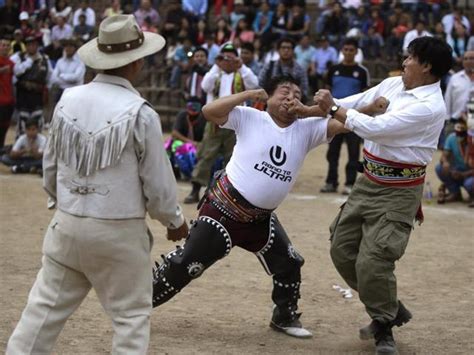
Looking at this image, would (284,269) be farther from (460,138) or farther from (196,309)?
(460,138)

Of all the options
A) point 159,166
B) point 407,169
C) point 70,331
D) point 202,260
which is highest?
point 159,166

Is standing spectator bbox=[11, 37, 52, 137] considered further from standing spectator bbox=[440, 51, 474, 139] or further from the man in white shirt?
the man in white shirt

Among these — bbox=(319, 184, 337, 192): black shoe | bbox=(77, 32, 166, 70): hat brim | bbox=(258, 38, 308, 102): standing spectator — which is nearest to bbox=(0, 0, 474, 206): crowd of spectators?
bbox=(258, 38, 308, 102): standing spectator

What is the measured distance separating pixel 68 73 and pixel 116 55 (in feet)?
40.3

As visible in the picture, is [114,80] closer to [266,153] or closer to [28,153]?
[266,153]

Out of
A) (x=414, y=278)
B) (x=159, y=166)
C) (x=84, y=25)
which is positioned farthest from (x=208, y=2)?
(x=159, y=166)

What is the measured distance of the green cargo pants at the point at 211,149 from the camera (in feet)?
39.0

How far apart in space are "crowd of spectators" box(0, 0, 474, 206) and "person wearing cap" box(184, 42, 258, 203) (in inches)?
162

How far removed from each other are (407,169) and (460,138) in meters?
6.42

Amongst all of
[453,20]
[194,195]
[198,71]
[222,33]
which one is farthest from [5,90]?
[453,20]

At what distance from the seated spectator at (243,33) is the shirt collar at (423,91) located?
542 inches

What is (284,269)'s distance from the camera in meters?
6.56

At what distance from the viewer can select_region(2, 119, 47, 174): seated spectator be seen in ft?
46.3

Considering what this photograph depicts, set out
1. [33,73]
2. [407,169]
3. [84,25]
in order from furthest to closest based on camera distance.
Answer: [84,25]
[33,73]
[407,169]
